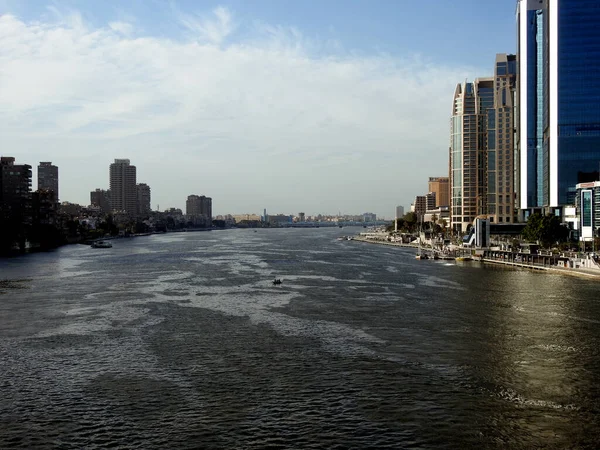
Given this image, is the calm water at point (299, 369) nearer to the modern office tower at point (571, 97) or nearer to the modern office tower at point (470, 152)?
the modern office tower at point (571, 97)

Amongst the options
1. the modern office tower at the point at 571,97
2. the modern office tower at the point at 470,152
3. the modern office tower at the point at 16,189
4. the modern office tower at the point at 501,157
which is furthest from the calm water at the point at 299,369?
the modern office tower at the point at 16,189

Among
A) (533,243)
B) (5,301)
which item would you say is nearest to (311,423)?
(5,301)

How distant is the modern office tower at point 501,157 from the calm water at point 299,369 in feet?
315

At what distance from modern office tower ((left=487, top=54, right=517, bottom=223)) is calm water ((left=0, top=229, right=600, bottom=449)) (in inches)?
3778

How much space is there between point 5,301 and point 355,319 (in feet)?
90.4

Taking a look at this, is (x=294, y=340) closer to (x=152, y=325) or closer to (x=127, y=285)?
(x=152, y=325)

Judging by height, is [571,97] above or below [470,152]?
above

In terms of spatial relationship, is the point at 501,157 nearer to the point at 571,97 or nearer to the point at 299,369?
the point at 571,97

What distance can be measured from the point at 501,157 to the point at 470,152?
25.2ft

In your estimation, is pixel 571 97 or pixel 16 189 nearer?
pixel 571 97

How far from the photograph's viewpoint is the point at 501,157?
488ft

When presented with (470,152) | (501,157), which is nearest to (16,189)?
(470,152)

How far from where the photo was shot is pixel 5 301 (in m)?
48.2

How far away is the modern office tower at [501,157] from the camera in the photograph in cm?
14671
